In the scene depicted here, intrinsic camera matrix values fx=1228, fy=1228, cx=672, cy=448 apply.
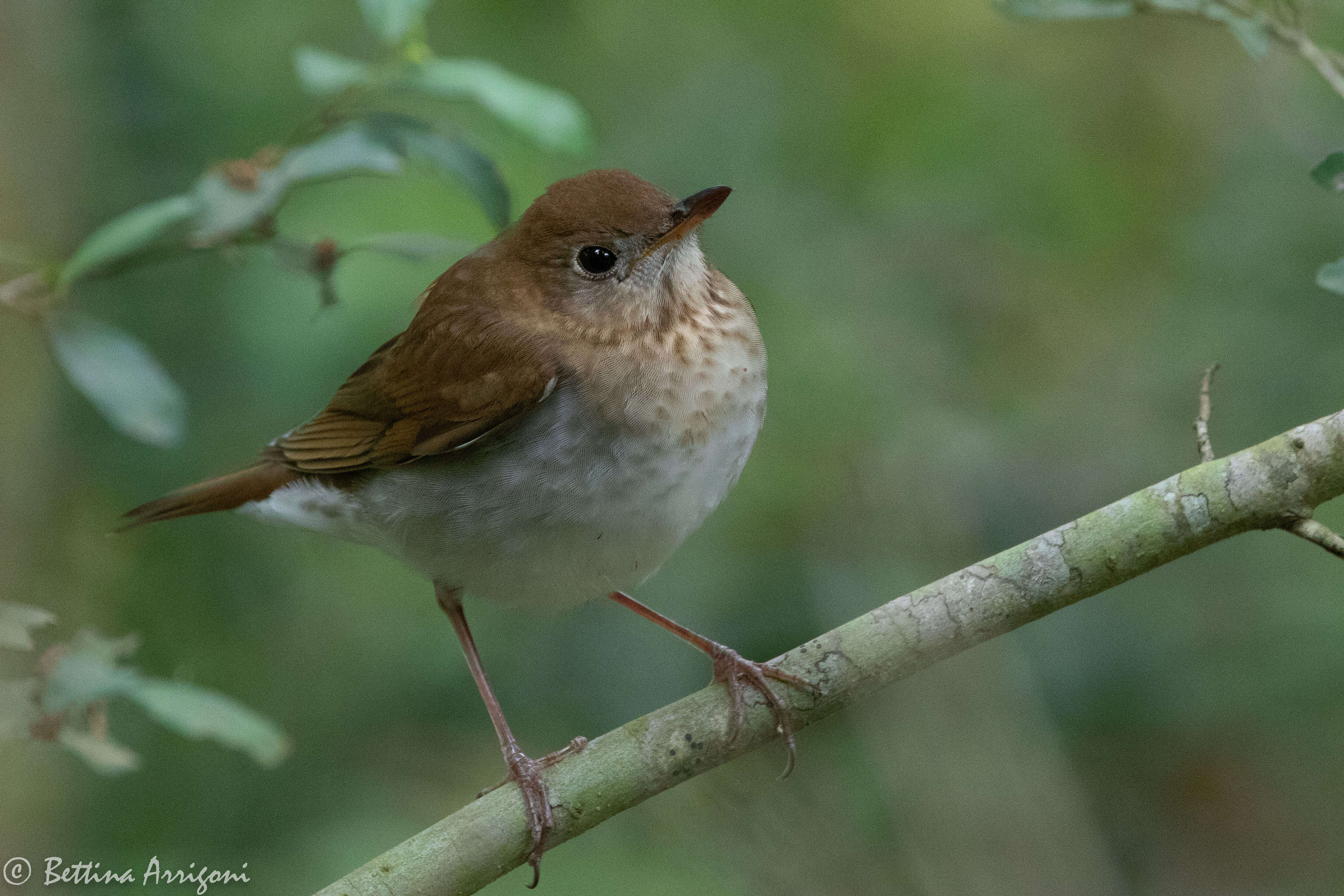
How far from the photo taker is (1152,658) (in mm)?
4109

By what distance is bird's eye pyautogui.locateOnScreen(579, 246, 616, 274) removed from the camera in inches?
124

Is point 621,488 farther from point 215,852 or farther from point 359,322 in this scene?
point 215,852

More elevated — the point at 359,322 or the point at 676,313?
the point at 359,322

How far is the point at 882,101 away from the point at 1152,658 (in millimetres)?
2839

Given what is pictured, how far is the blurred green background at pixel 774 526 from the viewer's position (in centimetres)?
394

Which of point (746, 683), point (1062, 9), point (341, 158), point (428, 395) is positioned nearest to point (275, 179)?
point (341, 158)

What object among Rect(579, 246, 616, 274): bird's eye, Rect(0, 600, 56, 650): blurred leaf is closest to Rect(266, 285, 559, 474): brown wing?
Rect(579, 246, 616, 274): bird's eye

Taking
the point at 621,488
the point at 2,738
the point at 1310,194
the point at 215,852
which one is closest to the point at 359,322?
the point at 621,488

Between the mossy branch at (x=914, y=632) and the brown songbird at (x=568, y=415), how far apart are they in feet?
0.34

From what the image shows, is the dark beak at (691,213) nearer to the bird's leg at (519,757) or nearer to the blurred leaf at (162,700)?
the bird's leg at (519,757)

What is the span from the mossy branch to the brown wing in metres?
0.89

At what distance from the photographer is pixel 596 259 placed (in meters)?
3.15

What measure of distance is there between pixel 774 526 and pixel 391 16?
2527 millimetres

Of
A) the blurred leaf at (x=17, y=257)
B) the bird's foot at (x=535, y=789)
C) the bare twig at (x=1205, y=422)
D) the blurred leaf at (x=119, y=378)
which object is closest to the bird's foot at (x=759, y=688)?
the bird's foot at (x=535, y=789)
